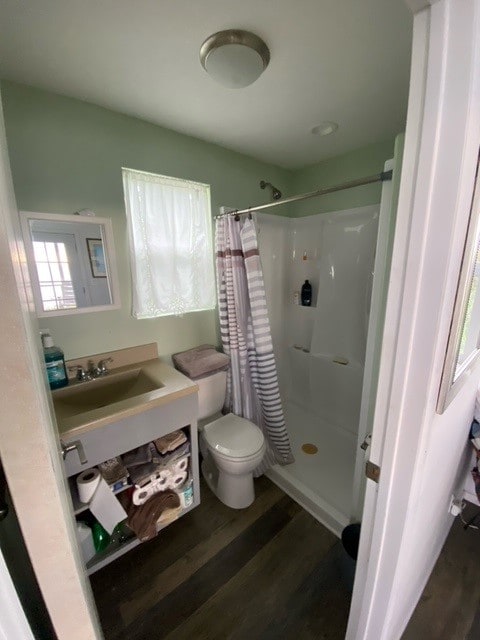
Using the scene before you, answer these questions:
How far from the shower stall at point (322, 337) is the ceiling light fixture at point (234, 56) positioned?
1102 millimetres

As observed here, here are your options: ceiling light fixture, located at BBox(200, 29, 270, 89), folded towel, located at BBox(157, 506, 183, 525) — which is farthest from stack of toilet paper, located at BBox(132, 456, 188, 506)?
ceiling light fixture, located at BBox(200, 29, 270, 89)

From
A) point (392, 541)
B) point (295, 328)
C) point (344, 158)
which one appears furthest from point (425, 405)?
point (344, 158)

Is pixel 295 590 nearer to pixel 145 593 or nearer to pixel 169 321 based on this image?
pixel 145 593

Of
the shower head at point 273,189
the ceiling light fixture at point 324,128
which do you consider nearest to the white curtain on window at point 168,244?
the shower head at point 273,189

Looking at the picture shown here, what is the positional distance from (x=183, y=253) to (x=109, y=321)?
658 mm

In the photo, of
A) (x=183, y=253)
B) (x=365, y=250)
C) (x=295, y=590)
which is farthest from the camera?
(x=365, y=250)

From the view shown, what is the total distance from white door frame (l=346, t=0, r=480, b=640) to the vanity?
3.03ft

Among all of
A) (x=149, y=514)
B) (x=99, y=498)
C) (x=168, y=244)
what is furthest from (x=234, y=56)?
(x=149, y=514)

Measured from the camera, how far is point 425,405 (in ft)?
1.87

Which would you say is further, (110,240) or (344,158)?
(344,158)

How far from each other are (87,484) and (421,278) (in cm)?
144

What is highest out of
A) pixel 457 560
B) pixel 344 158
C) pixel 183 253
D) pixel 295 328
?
pixel 344 158

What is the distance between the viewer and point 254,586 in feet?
3.92

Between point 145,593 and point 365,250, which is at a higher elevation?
point 365,250
